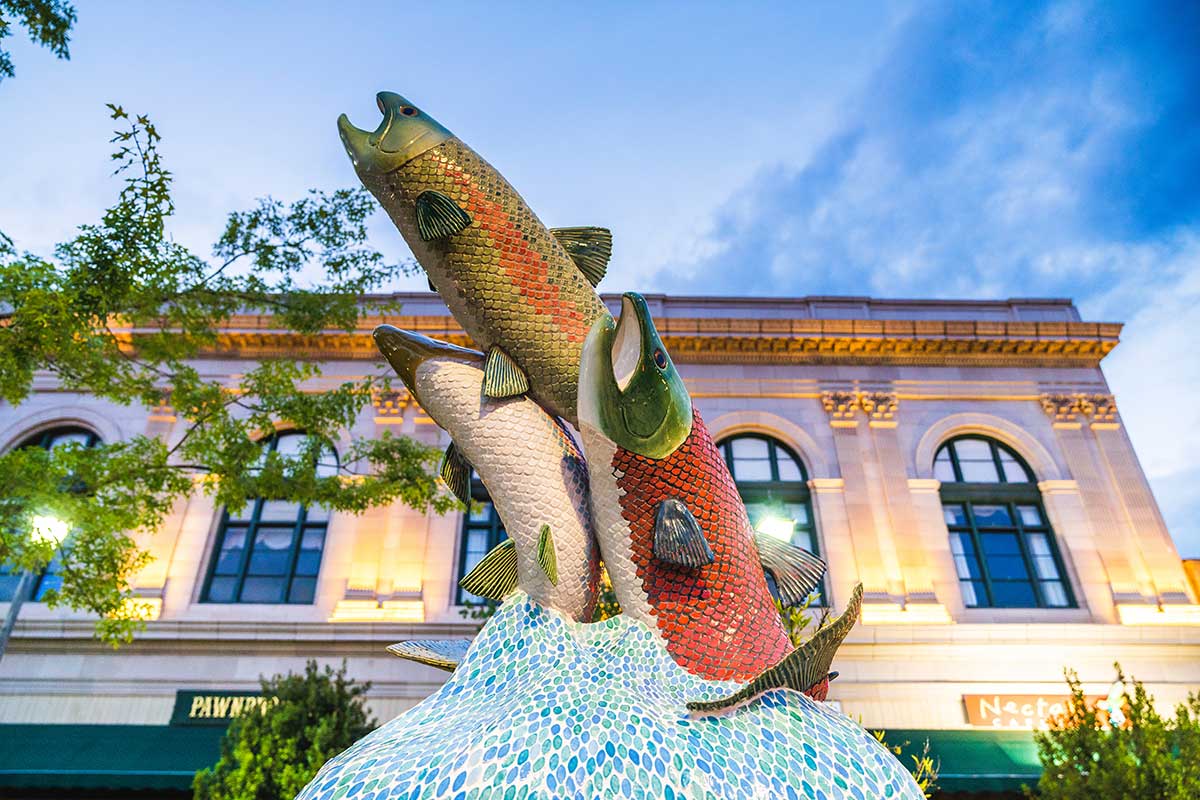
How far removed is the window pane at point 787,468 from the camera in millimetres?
16562

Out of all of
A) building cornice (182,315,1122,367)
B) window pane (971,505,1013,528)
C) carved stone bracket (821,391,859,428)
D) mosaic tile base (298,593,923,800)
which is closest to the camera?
mosaic tile base (298,593,923,800)

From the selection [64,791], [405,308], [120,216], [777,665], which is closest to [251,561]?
[64,791]

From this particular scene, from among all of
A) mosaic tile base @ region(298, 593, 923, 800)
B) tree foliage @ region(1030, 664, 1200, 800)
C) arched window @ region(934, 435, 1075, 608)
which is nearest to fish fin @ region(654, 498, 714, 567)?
mosaic tile base @ region(298, 593, 923, 800)

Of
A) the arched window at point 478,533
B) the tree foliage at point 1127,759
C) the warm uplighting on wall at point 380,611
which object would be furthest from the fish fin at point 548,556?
the arched window at point 478,533

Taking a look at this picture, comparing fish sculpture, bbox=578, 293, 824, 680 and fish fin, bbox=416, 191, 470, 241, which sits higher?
fish fin, bbox=416, 191, 470, 241

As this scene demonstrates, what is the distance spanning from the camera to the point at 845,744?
271cm

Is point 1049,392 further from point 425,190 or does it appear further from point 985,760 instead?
point 425,190

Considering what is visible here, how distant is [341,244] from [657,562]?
9631mm

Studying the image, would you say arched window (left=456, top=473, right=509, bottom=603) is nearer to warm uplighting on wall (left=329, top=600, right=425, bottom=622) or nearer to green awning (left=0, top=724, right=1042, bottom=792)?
warm uplighting on wall (left=329, top=600, right=425, bottom=622)

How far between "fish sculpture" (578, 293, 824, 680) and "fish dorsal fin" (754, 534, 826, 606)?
0.44 feet

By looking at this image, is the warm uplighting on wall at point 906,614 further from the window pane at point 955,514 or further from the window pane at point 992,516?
the window pane at point 992,516

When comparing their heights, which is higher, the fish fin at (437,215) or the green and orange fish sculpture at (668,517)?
the fish fin at (437,215)

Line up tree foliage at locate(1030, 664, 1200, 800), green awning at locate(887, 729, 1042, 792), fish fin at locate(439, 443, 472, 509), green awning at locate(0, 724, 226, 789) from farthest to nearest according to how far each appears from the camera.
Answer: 1. green awning at locate(887, 729, 1042, 792)
2. green awning at locate(0, 724, 226, 789)
3. tree foliage at locate(1030, 664, 1200, 800)
4. fish fin at locate(439, 443, 472, 509)

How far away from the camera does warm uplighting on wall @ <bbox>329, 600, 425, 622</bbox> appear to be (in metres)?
13.9
